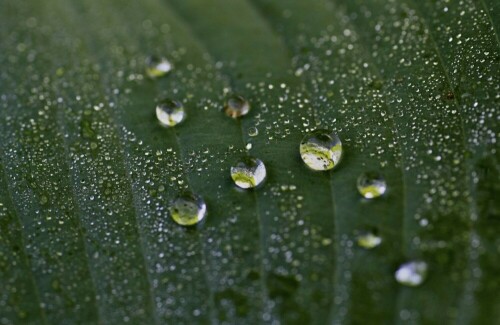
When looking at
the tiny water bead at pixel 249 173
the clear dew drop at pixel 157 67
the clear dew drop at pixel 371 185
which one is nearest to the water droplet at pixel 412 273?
the clear dew drop at pixel 371 185

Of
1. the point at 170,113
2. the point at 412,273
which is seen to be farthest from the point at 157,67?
the point at 412,273

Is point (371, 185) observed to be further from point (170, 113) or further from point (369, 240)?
point (170, 113)

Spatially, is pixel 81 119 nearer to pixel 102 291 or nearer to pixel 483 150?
pixel 102 291

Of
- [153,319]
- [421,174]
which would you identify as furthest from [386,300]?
[153,319]

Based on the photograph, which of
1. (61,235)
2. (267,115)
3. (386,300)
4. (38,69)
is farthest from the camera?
(38,69)

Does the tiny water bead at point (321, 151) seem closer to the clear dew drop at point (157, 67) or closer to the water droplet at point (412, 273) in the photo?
the water droplet at point (412, 273)

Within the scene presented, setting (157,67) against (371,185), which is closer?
(371,185)

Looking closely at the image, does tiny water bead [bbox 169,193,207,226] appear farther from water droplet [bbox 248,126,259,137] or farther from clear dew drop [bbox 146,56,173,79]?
clear dew drop [bbox 146,56,173,79]
